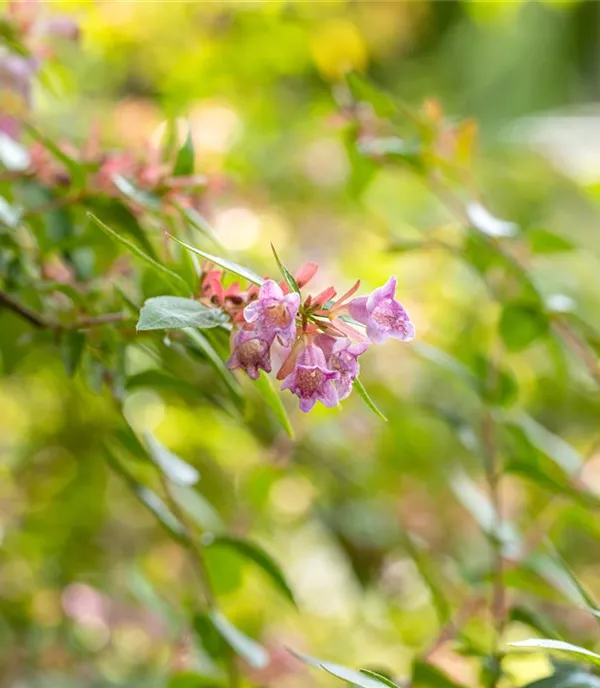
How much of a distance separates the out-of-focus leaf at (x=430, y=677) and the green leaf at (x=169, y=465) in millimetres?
173

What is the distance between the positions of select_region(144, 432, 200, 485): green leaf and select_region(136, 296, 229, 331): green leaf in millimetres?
141

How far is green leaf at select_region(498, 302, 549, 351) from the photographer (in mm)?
626

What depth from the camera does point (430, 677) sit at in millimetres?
512

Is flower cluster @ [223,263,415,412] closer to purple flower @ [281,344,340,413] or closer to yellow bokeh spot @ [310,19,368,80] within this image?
purple flower @ [281,344,340,413]

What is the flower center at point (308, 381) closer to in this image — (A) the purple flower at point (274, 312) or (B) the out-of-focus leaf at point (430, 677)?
(A) the purple flower at point (274, 312)

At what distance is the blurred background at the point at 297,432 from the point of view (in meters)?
0.75

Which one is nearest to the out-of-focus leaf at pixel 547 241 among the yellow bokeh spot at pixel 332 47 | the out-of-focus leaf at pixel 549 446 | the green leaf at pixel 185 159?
the out-of-focus leaf at pixel 549 446

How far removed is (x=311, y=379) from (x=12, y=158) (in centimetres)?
34

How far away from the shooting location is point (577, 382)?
1.06 meters

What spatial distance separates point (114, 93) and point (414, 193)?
976 millimetres

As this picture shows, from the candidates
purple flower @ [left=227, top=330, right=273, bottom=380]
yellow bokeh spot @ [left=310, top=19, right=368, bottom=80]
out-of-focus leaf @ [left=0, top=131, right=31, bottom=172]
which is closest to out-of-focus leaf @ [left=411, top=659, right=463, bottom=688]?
purple flower @ [left=227, top=330, right=273, bottom=380]

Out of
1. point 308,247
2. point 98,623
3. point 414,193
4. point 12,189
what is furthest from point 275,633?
point 414,193

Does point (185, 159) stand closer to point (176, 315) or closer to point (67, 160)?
point (67, 160)

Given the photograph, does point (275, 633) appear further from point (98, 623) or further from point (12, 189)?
point (12, 189)
